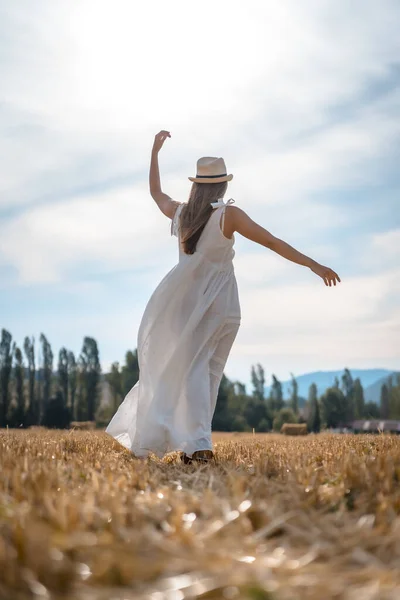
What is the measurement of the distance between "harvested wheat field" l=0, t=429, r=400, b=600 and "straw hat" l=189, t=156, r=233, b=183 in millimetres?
2981

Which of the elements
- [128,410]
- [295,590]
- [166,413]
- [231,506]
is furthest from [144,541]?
[128,410]

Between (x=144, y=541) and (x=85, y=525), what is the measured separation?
28 centimetres

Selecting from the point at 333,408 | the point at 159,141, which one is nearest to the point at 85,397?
the point at 333,408

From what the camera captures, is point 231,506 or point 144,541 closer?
point 144,541

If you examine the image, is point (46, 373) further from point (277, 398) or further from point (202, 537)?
point (202, 537)

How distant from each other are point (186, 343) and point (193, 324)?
0.49ft

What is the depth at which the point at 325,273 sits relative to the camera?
195 inches

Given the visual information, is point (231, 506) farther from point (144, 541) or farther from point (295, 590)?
point (295, 590)

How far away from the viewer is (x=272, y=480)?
297cm

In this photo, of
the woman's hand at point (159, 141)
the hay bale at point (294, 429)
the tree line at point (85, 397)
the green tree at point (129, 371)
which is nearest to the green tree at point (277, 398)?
the tree line at point (85, 397)

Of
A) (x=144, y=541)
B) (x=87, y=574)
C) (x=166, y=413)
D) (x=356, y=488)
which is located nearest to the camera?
(x=87, y=574)

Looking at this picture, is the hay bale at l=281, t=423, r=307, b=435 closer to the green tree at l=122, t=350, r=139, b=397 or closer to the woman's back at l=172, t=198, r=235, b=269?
the woman's back at l=172, t=198, r=235, b=269

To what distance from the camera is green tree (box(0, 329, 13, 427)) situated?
146 feet

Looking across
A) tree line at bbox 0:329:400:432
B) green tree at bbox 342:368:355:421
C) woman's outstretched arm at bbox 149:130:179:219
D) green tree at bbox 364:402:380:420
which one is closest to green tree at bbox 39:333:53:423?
tree line at bbox 0:329:400:432
